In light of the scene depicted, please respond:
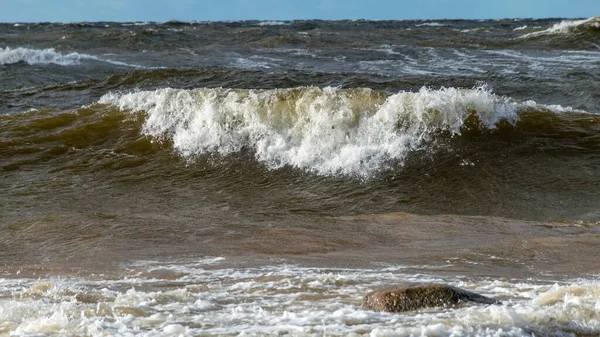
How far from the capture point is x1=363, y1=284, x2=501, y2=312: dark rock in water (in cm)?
395

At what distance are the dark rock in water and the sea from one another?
0.10 metres

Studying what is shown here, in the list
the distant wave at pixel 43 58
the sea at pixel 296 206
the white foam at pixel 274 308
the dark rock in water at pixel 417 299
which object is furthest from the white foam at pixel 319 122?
the distant wave at pixel 43 58

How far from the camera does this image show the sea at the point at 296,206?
3.99 metres

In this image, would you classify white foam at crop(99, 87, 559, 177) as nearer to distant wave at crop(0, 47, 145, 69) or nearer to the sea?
the sea

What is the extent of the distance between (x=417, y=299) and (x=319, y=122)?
6.54 meters

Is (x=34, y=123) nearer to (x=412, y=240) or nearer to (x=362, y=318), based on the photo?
(x=412, y=240)

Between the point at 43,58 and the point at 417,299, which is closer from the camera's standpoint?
the point at 417,299

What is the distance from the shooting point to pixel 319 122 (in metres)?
10.4

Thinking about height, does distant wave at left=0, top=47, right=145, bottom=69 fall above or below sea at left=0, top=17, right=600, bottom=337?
above

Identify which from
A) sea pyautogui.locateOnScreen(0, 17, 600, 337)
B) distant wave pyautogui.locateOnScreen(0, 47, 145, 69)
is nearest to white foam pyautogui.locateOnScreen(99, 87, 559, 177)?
sea pyautogui.locateOnScreen(0, 17, 600, 337)

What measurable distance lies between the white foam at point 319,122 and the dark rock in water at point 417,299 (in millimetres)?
5294

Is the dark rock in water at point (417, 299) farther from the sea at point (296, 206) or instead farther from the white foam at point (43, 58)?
the white foam at point (43, 58)

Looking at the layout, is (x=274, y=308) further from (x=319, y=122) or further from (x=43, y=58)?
(x=43, y=58)

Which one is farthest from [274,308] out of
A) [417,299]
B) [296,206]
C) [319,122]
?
[319,122]
